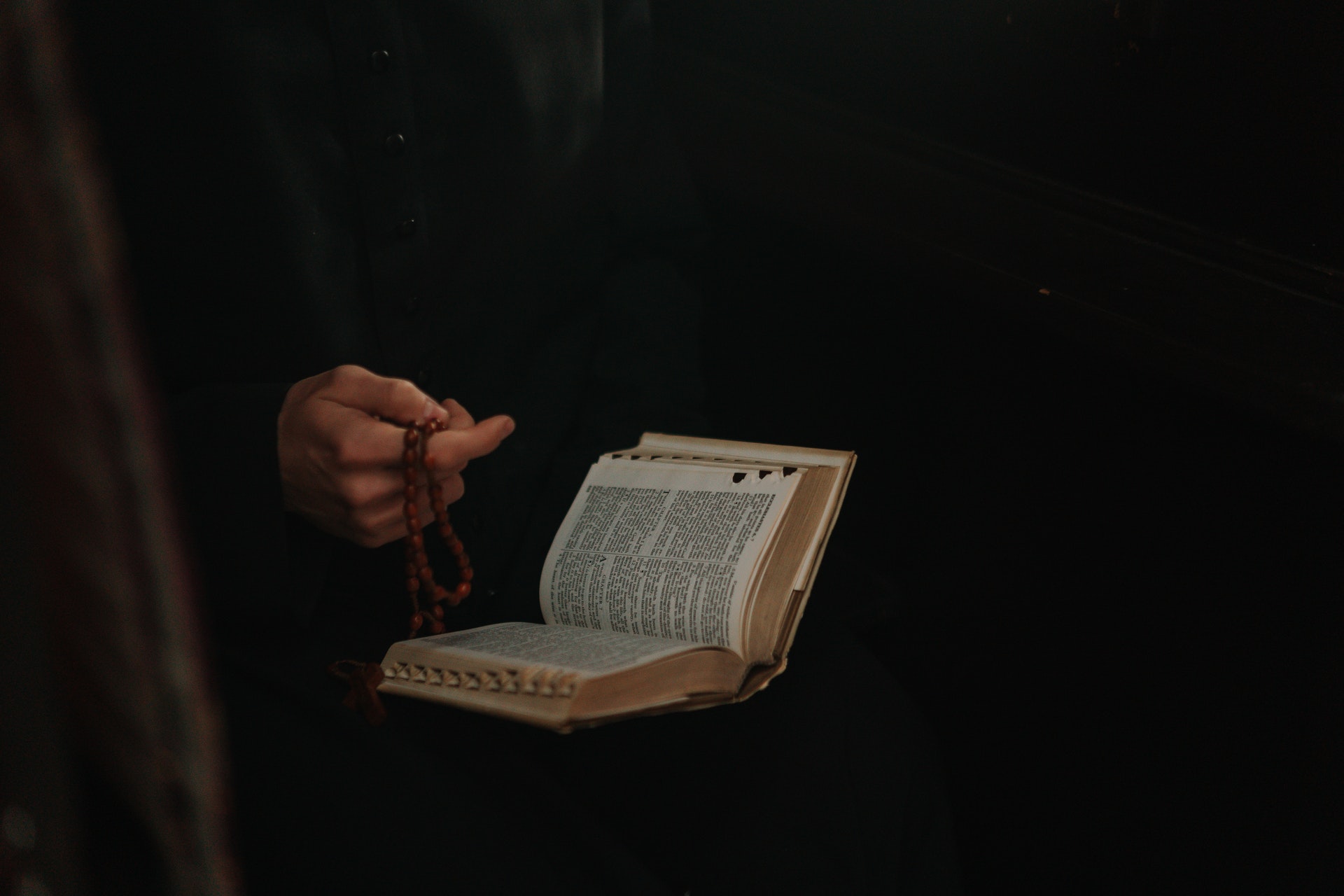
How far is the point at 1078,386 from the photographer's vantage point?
3.42 ft

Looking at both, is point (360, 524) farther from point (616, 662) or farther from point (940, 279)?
point (940, 279)

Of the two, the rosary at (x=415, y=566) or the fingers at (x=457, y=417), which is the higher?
the fingers at (x=457, y=417)

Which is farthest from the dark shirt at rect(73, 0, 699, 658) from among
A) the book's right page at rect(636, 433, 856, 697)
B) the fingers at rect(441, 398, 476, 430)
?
the book's right page at rect(636, 433, 856, 697)

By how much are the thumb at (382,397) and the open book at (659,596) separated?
0.57 feet

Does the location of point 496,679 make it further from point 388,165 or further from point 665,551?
point 388,165

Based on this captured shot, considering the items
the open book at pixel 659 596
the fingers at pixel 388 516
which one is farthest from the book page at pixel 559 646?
the fingers at pixel 388 516

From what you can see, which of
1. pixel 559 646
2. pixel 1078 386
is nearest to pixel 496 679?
pixel 559 646

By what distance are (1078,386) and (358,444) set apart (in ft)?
2.48

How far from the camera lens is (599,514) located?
865 mm

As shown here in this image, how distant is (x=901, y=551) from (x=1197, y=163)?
1.96ft

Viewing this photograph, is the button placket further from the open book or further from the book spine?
Result: the book spine

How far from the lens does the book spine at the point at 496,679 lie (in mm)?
584

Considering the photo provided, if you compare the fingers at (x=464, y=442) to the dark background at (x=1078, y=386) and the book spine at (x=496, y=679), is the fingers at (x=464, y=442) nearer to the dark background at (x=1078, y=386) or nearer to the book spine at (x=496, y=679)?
the book spine at (x=496, y=679)

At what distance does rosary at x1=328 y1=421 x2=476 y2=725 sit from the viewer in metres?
0.73
